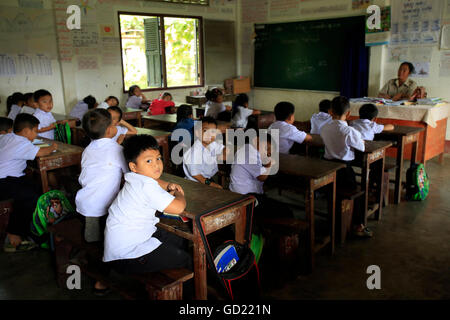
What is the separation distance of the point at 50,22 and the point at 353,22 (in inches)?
194

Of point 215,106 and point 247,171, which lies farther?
point 215,106

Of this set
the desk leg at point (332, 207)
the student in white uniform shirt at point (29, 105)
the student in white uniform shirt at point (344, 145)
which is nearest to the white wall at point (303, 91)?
the student in white uniform shirt at point (344, 145)

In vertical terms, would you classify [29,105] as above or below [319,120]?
above

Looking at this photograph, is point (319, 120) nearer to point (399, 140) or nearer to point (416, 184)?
point (399, 140)

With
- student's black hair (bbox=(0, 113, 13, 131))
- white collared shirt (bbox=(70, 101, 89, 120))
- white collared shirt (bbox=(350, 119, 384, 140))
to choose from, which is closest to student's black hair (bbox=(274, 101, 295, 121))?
white collared shirt (bbox=(350, 119, 384, 140))

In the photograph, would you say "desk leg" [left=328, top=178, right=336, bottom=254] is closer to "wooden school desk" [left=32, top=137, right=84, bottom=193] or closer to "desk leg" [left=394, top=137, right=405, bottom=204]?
"desk leg" [left=394, top=137, right=405, bottom=204]

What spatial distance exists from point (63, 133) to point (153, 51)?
3.62m

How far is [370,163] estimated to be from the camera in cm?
331

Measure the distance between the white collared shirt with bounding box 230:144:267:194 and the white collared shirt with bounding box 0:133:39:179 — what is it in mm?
1577

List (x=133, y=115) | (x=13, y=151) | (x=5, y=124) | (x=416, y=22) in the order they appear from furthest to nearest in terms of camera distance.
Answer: (x=416, y=22) → (x=133, y=115) → (x=5, y=124) → (x=13, y=151)

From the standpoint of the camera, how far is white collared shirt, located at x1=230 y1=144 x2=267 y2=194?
8.43ft

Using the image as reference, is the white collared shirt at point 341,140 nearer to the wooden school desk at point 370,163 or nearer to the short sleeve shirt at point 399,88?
the wooden school desk at point 370,163

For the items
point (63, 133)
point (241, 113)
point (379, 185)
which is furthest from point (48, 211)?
point (241, 113)
